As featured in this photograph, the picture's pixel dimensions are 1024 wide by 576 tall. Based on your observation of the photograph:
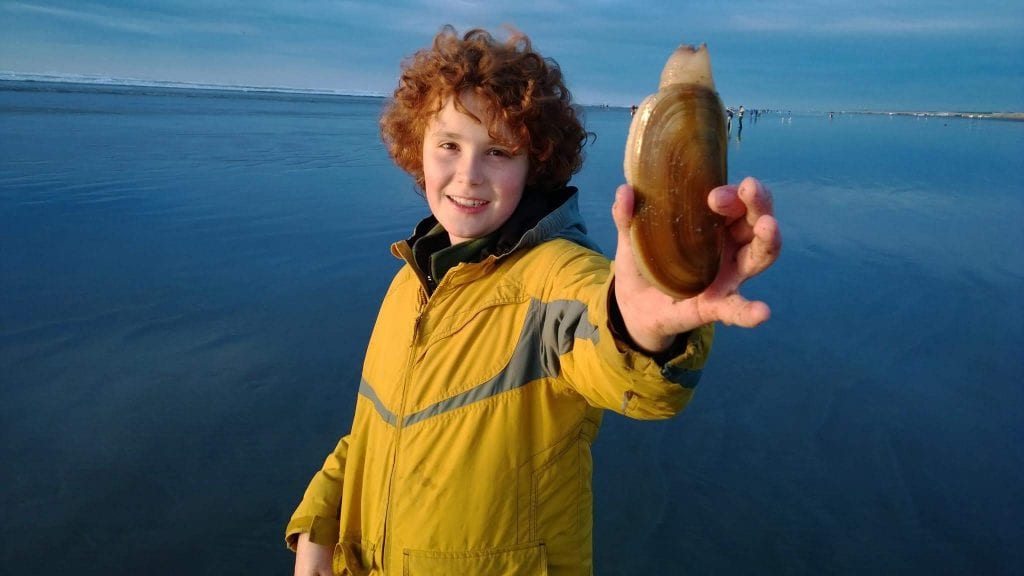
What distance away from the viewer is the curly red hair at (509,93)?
7.03ft

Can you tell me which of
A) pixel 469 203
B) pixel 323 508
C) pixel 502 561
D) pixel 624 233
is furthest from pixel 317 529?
pixel 624 233

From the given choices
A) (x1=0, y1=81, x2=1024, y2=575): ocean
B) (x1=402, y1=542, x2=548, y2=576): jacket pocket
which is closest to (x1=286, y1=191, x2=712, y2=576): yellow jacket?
(x1=402, y1=542, x2=548, y2=576): jacket pocket

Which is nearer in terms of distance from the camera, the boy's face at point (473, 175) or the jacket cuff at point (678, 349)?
the jacket cuff at point (678, 349)

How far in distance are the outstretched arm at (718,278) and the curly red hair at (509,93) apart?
3.22 feet

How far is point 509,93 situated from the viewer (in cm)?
215

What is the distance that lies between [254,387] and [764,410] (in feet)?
12.0

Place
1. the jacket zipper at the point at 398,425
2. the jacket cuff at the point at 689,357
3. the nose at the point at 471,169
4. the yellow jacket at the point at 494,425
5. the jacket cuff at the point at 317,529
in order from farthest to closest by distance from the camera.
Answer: the jacket cuff at the point at 317,529 → the nose at the point at 471,169 → the jacket zipper at the point at 398,425 → the yellow jacket at the point at 494,425 → the jacket cuff at the point at 689,357

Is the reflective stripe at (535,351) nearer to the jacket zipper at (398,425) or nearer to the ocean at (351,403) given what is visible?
the jacket zipper at (398,425)

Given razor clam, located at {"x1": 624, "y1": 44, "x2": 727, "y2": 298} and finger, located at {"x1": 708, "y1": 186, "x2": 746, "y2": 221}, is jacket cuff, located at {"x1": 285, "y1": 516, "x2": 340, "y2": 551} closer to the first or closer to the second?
razor clam, located at {"x1": 624, "y1": 44, "x2": 727, "y2": 298}

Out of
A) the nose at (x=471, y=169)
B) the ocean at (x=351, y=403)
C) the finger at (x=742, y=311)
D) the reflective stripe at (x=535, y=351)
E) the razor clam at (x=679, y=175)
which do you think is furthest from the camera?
the ocean at (x=351, y=403)

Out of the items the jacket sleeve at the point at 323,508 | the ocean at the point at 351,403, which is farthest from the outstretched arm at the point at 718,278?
the ocean at the point at 351,403

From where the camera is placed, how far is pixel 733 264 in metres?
1.18

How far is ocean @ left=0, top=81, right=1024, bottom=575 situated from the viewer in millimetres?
3561

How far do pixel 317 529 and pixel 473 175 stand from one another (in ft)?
4.48
